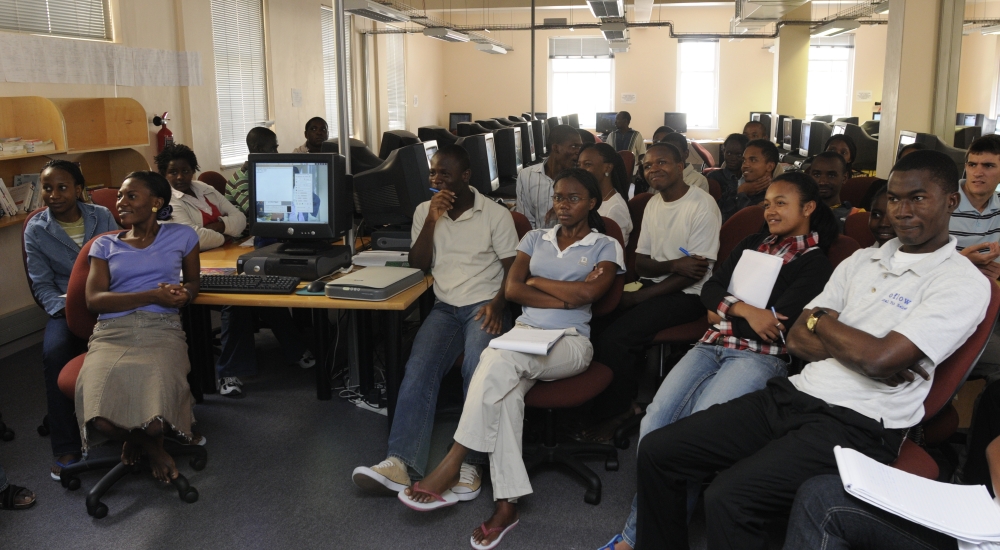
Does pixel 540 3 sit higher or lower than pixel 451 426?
higher

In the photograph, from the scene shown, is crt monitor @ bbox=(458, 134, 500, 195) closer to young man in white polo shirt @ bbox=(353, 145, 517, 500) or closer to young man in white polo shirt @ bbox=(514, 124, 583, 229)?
young man in white polo shirt @ bbox=(514, 124, 583, 229)

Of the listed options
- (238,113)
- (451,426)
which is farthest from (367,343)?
(238,113)

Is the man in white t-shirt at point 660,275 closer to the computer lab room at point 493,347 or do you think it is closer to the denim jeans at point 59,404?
the computer lab room at point 493,347

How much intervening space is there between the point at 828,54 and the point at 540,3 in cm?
599

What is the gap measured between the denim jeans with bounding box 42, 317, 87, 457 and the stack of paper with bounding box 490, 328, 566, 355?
171 centimetres

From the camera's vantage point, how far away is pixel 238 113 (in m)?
8.12

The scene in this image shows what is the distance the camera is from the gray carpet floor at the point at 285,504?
2586mm

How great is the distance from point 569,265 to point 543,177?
1.88 m

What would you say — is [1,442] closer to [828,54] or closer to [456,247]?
[456,247]

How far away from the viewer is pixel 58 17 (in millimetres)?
5309

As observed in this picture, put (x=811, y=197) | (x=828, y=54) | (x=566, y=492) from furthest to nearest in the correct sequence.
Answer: (x=828, y=54) → (x=566, y=492) → (x=811, y=197)

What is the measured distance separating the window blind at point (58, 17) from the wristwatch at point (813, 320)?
4.95m

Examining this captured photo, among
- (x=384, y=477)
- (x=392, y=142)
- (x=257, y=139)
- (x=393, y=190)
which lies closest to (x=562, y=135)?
(x=393, y=190)

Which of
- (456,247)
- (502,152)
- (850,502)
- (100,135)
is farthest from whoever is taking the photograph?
(502,152)
